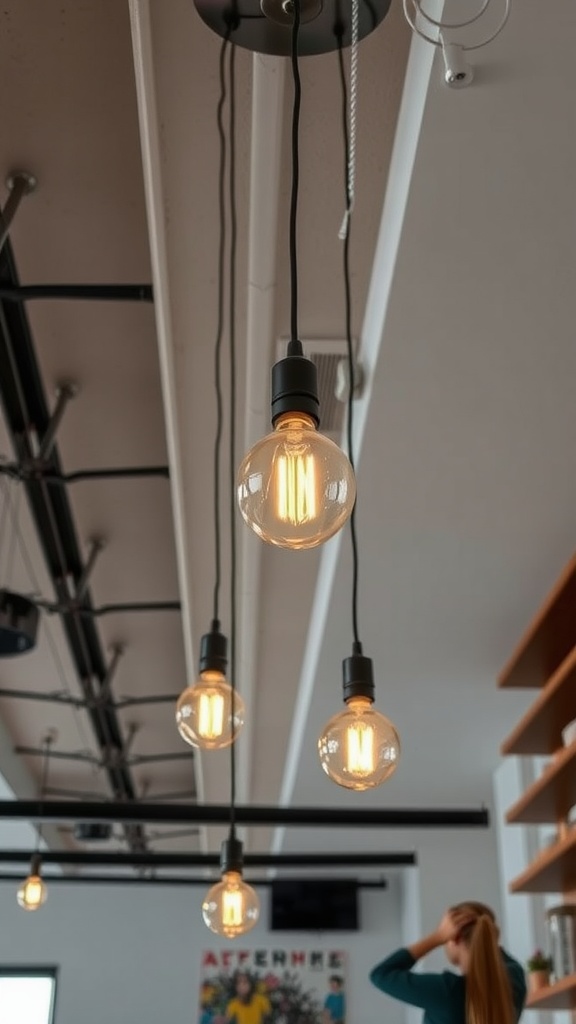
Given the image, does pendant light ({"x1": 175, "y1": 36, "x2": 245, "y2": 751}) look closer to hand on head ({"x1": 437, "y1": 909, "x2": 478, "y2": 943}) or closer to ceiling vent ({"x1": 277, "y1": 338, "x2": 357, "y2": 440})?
ceiling vent ({"x1": 277, "y1": 338, "x2": 357, "y2": 440})

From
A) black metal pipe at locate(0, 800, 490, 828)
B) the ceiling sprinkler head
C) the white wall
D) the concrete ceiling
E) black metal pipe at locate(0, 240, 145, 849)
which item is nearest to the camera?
the ceiling sprinkler head

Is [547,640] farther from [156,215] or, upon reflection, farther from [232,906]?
[156,215]

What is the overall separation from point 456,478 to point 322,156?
1.05 meters

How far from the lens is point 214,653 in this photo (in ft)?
8.59

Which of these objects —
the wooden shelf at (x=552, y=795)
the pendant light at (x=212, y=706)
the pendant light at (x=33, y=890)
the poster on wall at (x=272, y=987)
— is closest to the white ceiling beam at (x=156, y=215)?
the pendant light at (x=212, y=706)

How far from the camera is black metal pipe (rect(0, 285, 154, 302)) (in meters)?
3.24

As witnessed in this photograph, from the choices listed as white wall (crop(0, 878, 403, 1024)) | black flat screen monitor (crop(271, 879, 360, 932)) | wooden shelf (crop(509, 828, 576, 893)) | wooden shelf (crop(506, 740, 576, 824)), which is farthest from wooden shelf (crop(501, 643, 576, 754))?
white wall (crop(0, 878, 403, 1024))

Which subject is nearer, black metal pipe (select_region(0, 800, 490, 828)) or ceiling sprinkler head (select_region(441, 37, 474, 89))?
ceiling sprinkler head (select_region(441, 37, 474, 89))

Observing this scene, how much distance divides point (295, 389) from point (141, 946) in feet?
29.1

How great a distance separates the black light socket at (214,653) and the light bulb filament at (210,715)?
78mm

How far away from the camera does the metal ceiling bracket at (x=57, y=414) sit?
380 cm

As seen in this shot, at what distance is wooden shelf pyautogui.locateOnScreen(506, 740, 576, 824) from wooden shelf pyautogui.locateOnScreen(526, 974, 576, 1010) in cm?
58

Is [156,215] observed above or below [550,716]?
above

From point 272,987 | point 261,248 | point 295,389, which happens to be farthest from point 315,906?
point 295,389
